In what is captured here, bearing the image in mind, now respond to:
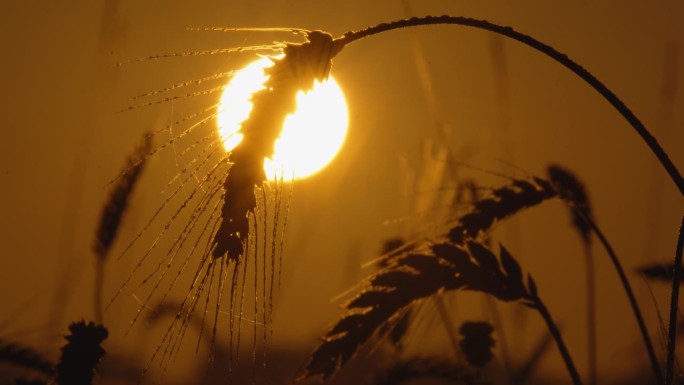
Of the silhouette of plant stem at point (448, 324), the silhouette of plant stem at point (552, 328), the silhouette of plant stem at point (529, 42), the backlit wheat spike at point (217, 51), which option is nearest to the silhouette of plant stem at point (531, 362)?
the silhouette of plant stem at point (448, 324)

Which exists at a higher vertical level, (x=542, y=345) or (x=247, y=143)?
(x=247, y=143)

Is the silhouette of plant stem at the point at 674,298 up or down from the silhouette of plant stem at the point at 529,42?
down

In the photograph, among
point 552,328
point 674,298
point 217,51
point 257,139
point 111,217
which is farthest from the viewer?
point 111,217

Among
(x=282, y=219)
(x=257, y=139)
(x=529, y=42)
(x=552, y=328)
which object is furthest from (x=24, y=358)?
(x=529, y=42)

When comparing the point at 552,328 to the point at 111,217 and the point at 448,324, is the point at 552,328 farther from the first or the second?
the point at 111,217

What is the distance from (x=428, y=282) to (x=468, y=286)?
120 millimetres

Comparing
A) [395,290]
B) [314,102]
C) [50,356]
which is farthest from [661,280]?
[50,356]

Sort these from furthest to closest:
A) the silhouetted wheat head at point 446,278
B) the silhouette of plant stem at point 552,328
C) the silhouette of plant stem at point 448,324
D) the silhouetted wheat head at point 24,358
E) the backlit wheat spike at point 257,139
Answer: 1. the silhouette of plant stem at point 448,324
2. the silhouetted wheat head at point 24,358
3. the silhouette of plant stem at point 552,328
4. the silhouetted wheat head at point 446,278
5. the backlit wheat spike at point 257,139

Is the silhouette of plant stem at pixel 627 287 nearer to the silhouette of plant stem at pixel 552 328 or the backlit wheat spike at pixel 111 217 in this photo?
the silhouette of plant stem at pixel 552 328

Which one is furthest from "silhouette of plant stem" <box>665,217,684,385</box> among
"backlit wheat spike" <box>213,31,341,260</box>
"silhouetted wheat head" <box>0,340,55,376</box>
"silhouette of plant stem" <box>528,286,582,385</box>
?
"silhouetted wheat head" <box>0,340,55,376</box>

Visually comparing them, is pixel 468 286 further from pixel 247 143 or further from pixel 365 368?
pixel 365 368

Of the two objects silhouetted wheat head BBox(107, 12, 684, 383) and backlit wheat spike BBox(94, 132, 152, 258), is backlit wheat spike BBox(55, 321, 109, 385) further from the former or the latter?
backlit wheat spike BBox(94, 132, 152, 258)

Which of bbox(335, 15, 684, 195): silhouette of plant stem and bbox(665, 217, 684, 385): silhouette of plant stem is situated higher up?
bbox(335, 15, 684, 195): silhouette of plant stem

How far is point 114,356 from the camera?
2.17 meters
